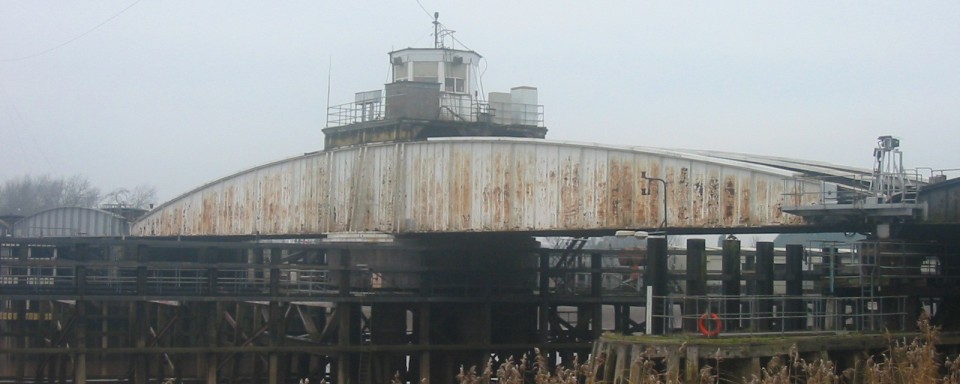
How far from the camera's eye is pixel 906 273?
23.6 metres

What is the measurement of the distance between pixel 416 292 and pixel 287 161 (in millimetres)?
6877

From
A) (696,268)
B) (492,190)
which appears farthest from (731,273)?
(492,190)

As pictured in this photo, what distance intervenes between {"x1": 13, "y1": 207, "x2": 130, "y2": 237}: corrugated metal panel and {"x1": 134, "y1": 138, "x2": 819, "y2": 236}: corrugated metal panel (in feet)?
48.7

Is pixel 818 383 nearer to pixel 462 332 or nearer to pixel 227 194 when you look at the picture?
pixel 462 332

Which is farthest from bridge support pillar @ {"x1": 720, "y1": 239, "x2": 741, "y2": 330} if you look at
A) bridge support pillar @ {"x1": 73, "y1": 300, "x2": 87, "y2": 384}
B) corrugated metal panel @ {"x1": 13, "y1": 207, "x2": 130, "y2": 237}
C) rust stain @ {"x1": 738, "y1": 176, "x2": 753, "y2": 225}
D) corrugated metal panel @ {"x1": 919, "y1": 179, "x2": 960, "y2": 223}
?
corrugated metal panel @ {"x1": 13, "y1": 207, "x2": 130, "y2": 237}

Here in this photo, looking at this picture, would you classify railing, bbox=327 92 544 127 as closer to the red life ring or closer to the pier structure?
the pier structure

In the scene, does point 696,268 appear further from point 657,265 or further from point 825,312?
point 825,312

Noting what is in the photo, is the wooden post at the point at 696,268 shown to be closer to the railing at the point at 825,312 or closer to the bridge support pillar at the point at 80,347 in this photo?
the railing at the point at 825,312


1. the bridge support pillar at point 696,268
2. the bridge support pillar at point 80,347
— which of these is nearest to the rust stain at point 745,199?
the bridge support pillar at point 696,268

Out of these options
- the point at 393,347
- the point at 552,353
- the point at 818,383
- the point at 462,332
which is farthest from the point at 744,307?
the point at 818,383

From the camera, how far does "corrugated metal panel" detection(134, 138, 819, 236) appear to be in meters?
24.5

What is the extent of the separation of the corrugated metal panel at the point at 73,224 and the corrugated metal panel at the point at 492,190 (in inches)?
584

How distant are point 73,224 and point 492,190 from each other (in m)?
32.6

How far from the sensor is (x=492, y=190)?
29.3 m
